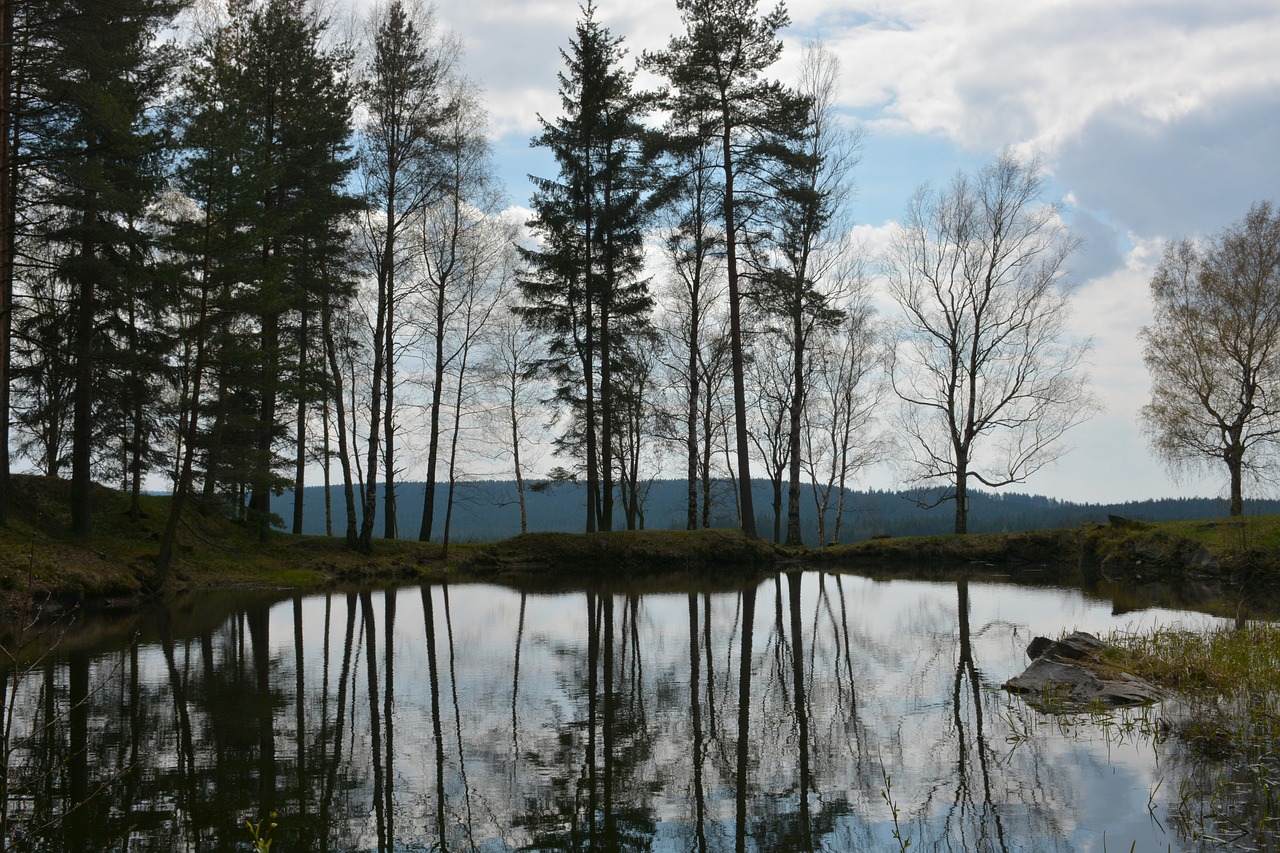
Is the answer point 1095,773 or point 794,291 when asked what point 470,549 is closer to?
point 794,291

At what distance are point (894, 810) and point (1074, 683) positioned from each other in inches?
194

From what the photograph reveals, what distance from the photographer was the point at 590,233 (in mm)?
27281

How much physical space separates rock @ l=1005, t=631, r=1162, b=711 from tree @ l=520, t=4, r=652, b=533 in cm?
1851

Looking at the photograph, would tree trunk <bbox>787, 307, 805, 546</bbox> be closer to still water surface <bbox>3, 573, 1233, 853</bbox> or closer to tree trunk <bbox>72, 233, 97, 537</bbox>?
still water surface <bbox>3, 573, 1233, 853</bbox>

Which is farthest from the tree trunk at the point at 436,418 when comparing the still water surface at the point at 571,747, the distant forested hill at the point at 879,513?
the distant forested hill at the point at 879,513

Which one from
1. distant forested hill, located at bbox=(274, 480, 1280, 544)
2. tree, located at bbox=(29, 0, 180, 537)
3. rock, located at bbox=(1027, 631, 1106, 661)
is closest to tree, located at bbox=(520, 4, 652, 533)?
tree, located at bbox=(29, 0, 180, 537)

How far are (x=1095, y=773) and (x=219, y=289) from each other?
20178 millimetres

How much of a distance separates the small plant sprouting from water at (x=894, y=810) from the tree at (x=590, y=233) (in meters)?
21.4

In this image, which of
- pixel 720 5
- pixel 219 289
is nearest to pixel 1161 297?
pixel 720 5

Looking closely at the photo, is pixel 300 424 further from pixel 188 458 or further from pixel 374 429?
pixel 188 458

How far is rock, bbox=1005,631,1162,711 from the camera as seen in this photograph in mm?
7508

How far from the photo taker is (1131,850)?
14.1ft

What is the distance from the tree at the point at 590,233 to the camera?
26922 millimetres

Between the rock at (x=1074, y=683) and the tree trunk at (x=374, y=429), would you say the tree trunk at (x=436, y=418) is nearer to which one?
the tree trunk at (x=374, y=429)
